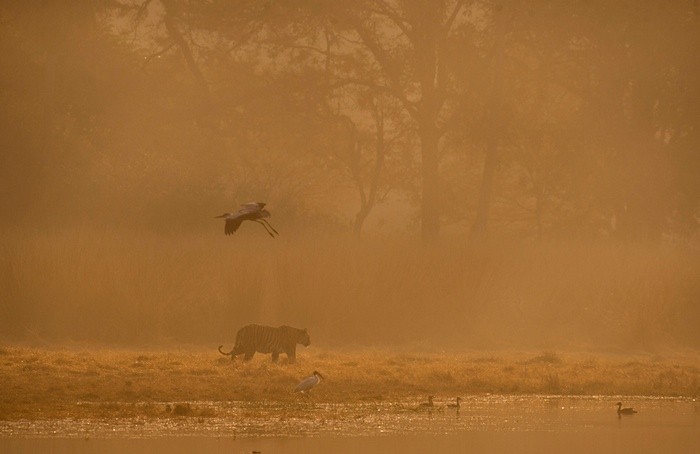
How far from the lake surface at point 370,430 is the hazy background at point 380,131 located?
923 centimetres

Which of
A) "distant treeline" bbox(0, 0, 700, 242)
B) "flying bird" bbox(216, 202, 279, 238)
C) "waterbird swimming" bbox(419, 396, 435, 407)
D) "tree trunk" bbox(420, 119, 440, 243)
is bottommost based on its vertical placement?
"waterbird swimming" bbox(419, 396, 435, 407)

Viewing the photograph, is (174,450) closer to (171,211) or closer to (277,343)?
(277,343)

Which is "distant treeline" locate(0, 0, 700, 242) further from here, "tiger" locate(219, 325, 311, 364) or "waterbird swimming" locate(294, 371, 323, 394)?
"waterbird swimming" locate(294, 371, 323, 394)

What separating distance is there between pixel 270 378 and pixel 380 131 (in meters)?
20.3

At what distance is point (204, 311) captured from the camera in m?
22.1

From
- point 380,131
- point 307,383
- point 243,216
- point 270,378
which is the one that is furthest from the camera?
point 380,131

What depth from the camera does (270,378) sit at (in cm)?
1603

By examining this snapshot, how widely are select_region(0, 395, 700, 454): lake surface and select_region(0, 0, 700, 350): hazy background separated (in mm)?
9230

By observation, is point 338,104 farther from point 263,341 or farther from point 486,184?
point 263,341

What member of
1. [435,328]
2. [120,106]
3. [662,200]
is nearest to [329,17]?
[120,106]

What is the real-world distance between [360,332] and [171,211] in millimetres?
9383

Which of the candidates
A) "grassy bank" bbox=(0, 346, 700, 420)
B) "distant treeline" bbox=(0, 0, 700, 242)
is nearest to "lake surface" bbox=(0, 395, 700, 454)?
"grassy bank" bbox=(0, 346, 700, 420)

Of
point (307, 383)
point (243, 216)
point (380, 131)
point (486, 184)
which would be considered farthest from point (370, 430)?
point (380, 131)

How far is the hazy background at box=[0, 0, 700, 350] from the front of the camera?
25.1m
